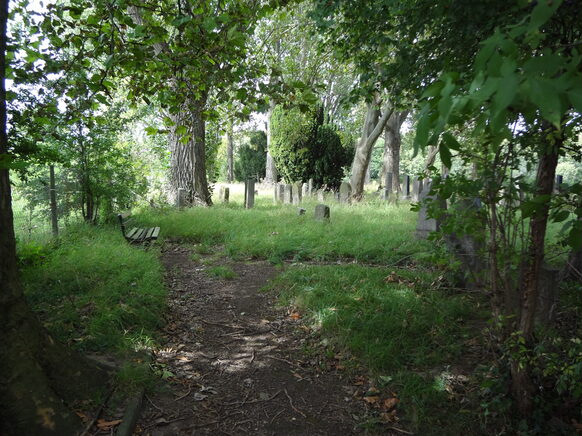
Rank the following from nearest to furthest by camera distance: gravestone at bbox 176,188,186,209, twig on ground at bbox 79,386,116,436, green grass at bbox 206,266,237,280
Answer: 1. twig on ground at bbox 79,386,116,436
2. green grass at bbox 206,266,237,280
3. gravestone at bbox 176,188,186,209

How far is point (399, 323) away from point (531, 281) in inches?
68.7

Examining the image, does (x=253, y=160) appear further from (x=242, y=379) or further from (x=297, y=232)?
(x=242, y=379)

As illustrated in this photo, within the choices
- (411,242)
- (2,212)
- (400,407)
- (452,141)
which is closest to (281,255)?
(411,242)

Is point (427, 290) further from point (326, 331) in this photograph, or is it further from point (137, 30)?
point (137, 30)

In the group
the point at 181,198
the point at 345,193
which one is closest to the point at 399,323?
the point at 181,198

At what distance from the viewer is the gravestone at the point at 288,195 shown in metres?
15.4

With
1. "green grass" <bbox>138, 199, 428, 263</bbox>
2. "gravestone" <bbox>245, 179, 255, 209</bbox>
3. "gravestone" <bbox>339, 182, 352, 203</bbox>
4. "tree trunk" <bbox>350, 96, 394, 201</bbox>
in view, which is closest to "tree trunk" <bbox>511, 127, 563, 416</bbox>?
"green grass" <bbox>138, 199, 428, 263</bbox>

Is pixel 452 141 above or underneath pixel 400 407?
above

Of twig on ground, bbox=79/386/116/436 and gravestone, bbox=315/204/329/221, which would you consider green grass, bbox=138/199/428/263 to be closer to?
gravestone, bbox=315/204/329/221

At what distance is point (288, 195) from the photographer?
15.5 metres

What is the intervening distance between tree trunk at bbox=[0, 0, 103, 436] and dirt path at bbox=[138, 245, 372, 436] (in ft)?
2.13

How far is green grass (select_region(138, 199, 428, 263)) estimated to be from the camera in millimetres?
7637

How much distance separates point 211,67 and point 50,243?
189 inches

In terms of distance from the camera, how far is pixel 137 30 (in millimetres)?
3609
